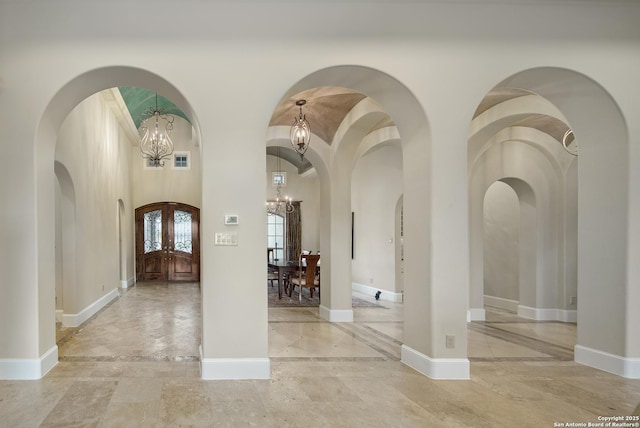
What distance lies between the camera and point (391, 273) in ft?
26.7

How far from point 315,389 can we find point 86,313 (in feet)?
14.7

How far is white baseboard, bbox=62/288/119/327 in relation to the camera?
5.22 m

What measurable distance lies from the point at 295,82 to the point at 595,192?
309 centimetres

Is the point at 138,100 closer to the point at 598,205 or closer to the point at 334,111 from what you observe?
the point at 334,111

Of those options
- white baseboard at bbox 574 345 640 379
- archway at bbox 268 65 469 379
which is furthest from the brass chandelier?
white baseboard at bbox 574 345 640 379

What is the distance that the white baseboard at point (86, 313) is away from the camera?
17.1 ft

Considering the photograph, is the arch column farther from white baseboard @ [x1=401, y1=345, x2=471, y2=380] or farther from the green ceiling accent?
the green ceiling accent

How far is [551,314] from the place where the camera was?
6.27 m

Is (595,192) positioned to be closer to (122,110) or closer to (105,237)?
(105,237)

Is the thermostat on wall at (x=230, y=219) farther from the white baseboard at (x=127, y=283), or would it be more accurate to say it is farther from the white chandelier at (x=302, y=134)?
the white baseboard at (x=127, y=283)

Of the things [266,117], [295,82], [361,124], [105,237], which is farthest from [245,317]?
[105,237]

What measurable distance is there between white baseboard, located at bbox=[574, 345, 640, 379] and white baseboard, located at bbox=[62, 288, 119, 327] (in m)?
6.33

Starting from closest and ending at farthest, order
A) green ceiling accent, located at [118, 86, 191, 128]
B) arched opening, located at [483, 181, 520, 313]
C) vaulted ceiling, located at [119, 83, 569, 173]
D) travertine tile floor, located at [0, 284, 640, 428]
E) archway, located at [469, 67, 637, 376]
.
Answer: travertine tile floor, located at [0, 284, 640, 428] < archway, located at [469, 67, 637, 376] < vaulted ceiling, located at [119, 83, 569, 173] < arched opening, located at [483, 181, 520, 313] < green ceiling accent, located at [118, 86, 191, 128]

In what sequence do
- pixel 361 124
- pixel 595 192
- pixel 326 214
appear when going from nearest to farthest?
1. pixel 595 192
2. pixel 361 124
3. pixel 326 214
